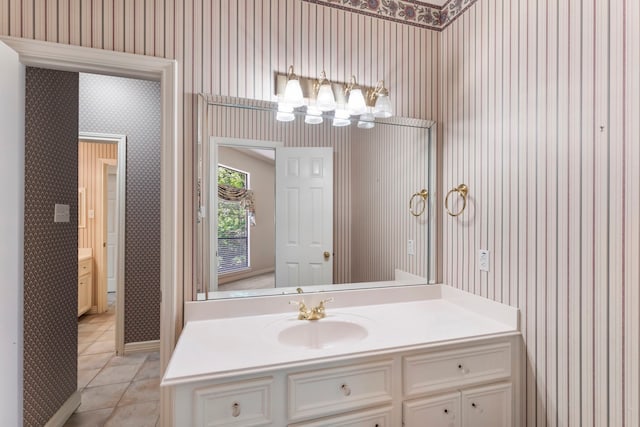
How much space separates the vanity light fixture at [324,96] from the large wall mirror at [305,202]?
11 centimetres

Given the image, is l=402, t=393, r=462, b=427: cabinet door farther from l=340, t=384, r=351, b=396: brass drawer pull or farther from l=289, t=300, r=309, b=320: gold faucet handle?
l=289, t=300, r=309, b=320: gold faucet handle

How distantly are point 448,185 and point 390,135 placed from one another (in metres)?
0.46

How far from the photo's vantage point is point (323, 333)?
5.28 feet

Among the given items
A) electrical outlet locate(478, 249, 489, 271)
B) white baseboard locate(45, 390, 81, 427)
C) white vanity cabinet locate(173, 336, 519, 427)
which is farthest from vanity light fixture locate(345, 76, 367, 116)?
white baseboard locate(45, 390, 81, 427)

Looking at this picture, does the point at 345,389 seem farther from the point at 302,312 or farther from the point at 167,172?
the point at 167,172

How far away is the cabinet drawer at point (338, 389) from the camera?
3.86 feet

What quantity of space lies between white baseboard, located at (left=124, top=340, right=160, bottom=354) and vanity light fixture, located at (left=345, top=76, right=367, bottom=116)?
9.00 feet

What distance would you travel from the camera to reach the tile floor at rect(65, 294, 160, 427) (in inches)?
79.9

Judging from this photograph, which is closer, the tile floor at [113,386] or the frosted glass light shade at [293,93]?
the frosted glass light shade at [293,93]

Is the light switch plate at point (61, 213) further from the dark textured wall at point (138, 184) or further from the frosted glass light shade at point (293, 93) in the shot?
the frosted glass light shade at point (293, 93)

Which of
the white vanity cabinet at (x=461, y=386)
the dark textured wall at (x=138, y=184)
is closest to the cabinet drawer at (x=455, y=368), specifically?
the white vanity cabinet at (x=461, y=386)

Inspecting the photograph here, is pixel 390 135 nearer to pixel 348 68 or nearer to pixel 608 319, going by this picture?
pixel 348 68

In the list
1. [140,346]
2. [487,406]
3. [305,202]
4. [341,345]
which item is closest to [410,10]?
[305,202]

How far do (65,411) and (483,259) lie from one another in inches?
102
